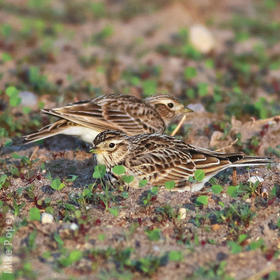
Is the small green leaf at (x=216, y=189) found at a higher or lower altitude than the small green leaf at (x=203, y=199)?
higher

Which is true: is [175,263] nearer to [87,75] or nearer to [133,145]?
[133,145]

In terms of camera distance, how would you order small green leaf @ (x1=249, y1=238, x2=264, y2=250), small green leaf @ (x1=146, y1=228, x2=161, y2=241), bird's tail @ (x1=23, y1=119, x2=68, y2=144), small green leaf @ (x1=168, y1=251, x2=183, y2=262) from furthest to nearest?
1. bird's tail @ (x1=23, y1=119, x2=68, y2=144)
2. small green leaf @ (x1=146, y1=228, x2=161, y2=241)
3. small green leaf @ (x1=249, y1=238, x2=264, y2=250)
4. small green leaf @ (x1=168, y1=251, x2=183, y2=262)

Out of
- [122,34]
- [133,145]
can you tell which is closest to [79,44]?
[122,34]

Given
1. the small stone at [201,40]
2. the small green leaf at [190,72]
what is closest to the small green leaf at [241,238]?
the small green leaf at [190,72]

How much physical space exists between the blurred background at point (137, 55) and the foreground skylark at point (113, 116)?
100 cm

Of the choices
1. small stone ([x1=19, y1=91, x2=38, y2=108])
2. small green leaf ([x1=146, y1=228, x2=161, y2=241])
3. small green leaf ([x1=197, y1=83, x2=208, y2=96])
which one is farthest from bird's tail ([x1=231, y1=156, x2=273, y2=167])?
small stone ([x1=19, y1=91, x2=38, y2=108])

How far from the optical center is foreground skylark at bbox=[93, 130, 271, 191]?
6.79 meters

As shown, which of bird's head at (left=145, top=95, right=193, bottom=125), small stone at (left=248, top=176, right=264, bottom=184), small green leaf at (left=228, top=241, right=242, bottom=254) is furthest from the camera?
bird's head at (left=145, top=95, right=193, bottom=125)

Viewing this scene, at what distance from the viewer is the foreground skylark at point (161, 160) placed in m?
6.79

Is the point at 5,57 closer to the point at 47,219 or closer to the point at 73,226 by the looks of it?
the point at 47,219

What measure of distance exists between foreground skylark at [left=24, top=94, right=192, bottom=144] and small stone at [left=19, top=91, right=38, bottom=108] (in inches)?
67.0

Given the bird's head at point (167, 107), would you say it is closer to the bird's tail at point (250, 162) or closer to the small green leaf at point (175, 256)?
the bird's tail at point (250, 162)

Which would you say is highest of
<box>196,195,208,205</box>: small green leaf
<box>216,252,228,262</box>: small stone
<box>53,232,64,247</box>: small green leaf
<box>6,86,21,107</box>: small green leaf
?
<box>6,86,21,107</box>: small green leaf

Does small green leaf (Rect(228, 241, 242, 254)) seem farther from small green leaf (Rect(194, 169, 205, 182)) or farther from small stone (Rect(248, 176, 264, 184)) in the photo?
small stone (Rect(248, 176, 264, 184))
